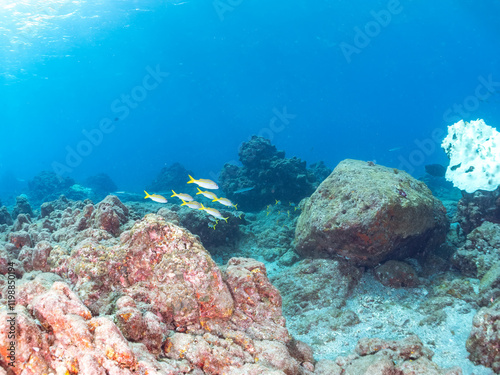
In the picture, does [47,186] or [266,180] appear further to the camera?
[47,186]

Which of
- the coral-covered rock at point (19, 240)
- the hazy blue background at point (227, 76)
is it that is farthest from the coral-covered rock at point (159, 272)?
the hazy blue background at point (227, 76)

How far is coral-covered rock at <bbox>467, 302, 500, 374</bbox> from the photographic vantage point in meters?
3.46

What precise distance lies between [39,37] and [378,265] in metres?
44.3

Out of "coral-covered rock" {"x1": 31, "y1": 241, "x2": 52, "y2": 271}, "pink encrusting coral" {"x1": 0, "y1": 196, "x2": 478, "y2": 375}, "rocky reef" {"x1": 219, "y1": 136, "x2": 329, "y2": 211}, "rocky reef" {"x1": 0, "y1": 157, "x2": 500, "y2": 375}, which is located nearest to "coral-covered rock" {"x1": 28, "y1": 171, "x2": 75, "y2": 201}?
"rocky reef" {"x1": 219, "y1": 136, "x2": 329, "y2": 211}

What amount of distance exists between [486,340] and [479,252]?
3884 mm

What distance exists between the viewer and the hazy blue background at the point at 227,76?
3991cm

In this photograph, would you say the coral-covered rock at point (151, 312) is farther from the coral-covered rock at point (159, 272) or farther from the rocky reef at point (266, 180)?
the rocky reef at point (266, 180)

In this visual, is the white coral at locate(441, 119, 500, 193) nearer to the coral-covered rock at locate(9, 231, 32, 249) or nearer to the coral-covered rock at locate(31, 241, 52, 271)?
the coral-covered rock at locate(31, 241, 52, 271)

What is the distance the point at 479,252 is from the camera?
6551mm

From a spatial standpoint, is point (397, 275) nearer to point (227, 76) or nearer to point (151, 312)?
point (151, 312)

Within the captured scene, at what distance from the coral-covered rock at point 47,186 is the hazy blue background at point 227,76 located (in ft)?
52.5

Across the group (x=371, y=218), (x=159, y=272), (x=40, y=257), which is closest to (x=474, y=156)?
(x=371, y=218)

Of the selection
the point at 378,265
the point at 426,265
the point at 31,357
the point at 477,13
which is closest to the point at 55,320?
the point at 31,357

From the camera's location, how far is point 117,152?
11750 centimetres
